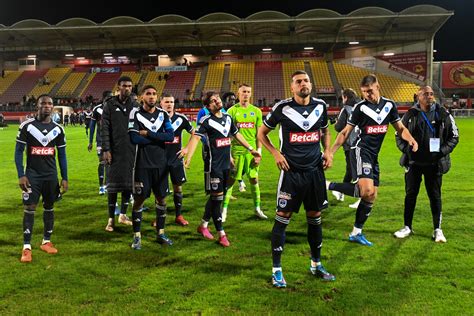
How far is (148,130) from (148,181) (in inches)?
26.2

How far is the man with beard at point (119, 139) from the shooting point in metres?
6.16

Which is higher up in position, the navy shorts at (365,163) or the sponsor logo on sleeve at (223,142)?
the sponsor logo on sleeve at (223,142)

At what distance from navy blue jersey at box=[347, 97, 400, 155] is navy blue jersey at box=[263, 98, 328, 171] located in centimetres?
107

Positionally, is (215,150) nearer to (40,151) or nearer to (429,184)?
(40,151)

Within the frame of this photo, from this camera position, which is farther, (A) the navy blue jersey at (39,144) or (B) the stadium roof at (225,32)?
(B) the stadium roof at (225,32)

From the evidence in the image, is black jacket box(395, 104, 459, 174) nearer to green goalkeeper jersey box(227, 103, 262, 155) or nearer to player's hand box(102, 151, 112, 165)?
green goalkeeper jersey box(227, 103, 262, 155)

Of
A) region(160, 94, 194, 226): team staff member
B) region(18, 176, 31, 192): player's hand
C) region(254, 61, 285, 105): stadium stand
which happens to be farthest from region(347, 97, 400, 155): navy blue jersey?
region(254, 61, 285, 105): stadium stand

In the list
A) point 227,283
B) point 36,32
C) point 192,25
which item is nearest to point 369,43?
point 192,25

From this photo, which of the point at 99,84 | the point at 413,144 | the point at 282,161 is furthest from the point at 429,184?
the point at 99,84

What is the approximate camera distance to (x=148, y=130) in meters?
5.23

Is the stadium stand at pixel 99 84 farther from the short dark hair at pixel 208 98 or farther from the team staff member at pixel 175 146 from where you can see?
the short dark hair at pixel 208 98

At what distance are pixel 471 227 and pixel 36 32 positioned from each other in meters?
47.2

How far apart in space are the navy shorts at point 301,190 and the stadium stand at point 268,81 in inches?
1612

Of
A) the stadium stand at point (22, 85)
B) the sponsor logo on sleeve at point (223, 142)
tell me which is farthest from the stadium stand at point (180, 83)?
the sponsor logo on sleeve at point (223, 142)
